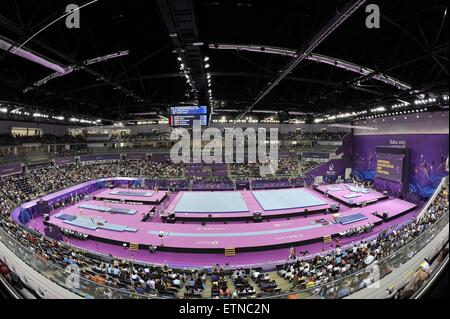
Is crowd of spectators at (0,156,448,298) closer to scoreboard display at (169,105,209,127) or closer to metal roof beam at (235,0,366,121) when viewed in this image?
metal roof beam at (235,0,366,121)

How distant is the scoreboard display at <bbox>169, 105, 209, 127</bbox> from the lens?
14.2 meters

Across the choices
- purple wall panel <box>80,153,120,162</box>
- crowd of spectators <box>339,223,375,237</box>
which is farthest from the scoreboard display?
purple wall panel <box>80,153,120,162</box>

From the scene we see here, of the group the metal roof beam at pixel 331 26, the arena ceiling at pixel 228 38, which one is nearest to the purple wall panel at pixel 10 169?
the arena ceiling at pixel 228 38

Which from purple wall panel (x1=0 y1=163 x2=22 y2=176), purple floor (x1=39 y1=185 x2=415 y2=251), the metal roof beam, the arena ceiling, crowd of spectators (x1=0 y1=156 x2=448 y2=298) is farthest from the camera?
purple wall panel (x1=0 y1=163 x2=22 y2=176)

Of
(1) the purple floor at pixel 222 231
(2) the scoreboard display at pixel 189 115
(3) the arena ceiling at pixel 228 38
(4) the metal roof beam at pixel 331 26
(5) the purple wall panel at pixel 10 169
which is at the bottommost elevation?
(1) the purple floor at pixel 222 231

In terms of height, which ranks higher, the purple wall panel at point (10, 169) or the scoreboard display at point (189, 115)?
the scoreboard display at point (189, 115)

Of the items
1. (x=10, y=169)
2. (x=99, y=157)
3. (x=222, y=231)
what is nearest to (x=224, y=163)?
(x=222, y=231)

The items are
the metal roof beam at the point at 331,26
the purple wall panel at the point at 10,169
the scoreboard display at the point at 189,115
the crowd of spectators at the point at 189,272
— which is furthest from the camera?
the purple wall panel at the point at 10,169

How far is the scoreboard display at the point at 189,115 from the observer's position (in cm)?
1423

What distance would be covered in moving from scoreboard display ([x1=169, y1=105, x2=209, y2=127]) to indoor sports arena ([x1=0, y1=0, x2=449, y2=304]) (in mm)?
81

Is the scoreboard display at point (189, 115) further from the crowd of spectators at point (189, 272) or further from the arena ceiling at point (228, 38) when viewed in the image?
the crowd of spectators at point (189, 272)

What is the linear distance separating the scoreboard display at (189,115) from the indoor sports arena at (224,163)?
8cm

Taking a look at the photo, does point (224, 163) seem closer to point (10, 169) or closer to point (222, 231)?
point (222, 231)

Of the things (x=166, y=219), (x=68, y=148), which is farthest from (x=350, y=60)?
(x=68, y=148)
